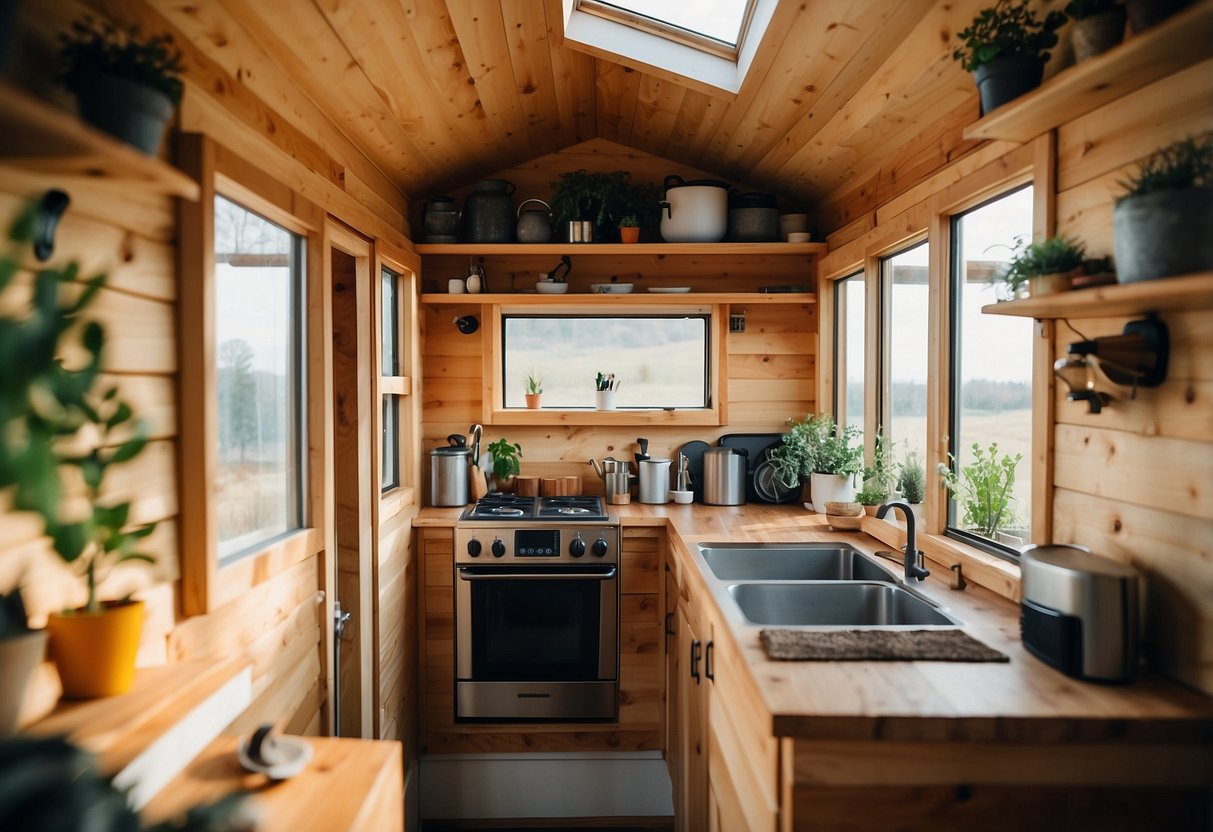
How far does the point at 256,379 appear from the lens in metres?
1.90

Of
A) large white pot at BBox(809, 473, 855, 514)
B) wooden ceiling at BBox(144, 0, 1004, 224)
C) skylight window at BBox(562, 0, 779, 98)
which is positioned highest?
skylight window at BBox(562, 0, 779, 98)

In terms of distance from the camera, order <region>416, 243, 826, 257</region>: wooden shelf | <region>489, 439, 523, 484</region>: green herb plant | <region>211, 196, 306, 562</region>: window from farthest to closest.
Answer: <region>489, 439, 523, 484</region>: green herb plant
<region>416, 243, 826, 257</region>: wooden shelf
<region>211, 196, 306, 562</region>: window

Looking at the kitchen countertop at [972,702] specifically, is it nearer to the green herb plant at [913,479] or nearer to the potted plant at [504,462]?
the green herb plant at [913,479]

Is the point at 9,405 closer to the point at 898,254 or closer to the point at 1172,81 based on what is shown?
the point at 1172,81

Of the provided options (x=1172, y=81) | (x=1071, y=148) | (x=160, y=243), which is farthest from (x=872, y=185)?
(x=160, y=243)

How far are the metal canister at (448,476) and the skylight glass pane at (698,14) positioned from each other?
1886 millimetres

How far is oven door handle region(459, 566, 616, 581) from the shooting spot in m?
3.09

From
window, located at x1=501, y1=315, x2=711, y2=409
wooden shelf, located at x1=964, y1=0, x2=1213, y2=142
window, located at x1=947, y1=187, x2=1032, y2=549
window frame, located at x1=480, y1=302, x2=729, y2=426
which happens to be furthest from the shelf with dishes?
wooden shelf, located at x1=964, y1=0, x2=1213, y2=142

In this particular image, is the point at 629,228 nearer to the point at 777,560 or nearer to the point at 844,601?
the point at 777,560

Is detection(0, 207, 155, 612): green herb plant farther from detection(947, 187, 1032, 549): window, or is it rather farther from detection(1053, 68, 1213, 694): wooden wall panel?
detection(947, 187, 1032, 549): window

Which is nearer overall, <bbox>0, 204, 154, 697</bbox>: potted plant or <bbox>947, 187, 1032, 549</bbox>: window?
<bbox>0, 204, 154, 697</bbox>: potted plant

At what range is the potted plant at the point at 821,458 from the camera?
3.20 meters

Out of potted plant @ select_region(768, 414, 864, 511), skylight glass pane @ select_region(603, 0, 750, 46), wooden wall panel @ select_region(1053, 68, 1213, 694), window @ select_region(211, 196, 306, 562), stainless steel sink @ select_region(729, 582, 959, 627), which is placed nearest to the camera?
wooden wall panel @ select_region(1053, 68, 1213, 694)

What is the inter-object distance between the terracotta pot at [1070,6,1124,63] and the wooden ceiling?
48cm
